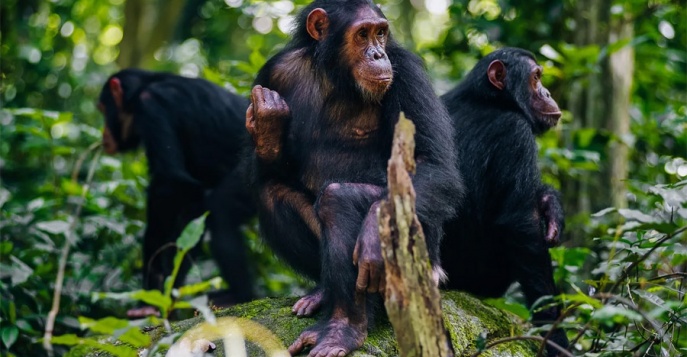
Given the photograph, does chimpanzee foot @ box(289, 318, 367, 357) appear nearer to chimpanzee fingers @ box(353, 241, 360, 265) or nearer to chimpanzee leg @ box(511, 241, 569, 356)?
chimpanzee fingers @ box(353, 241, 360, 265)

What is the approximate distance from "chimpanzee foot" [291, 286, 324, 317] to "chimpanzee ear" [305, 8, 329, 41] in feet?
5.53

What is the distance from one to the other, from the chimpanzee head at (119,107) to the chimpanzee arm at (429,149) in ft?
14.2

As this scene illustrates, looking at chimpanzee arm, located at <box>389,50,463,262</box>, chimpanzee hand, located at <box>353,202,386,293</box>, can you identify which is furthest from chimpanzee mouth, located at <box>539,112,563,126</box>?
chimpanzee hand, located at <box>353,202,386,293</box>

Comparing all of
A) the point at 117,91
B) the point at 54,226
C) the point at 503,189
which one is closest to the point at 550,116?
the point at 503,189

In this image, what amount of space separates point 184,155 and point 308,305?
3925 mm

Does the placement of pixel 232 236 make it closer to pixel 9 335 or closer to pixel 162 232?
pixel 162 232

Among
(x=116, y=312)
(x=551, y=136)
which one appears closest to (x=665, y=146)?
(x=551, y=136)

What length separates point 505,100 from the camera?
610 cm

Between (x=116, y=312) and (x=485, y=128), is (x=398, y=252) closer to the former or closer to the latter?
(x=485, y=128)

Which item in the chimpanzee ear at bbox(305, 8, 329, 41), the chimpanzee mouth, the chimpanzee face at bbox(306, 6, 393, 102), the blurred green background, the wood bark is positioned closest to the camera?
the wood bark

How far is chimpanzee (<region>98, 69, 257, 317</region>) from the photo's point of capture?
794cm

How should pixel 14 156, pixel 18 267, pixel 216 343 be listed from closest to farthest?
pixel 216 343
pixel 18 267
pixel 14 156

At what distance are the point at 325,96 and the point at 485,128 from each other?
4.43 feet

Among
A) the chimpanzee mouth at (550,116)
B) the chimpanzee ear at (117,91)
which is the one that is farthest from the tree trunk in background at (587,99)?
the chimpanzee ear at (117,91)
